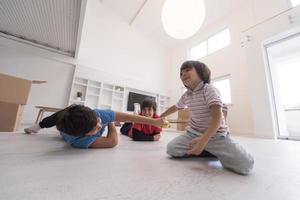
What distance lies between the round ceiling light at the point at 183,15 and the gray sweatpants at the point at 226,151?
2177mm

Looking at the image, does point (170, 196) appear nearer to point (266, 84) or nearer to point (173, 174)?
point (173, 174)

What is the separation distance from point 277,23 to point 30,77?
489 centimetres

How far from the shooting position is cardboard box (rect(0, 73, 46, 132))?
57.6 inches

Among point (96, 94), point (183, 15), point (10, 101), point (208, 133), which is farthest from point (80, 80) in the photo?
point (208, 133)

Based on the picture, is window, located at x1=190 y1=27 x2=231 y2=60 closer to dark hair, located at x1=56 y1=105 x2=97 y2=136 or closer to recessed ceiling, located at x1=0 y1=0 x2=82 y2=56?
recessed ceiling, located at x1=0 y1=0 x2=82 y2=56

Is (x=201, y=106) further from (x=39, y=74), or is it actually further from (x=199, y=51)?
(x=199, y=51)

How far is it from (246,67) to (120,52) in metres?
3.55

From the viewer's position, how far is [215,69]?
3990mm

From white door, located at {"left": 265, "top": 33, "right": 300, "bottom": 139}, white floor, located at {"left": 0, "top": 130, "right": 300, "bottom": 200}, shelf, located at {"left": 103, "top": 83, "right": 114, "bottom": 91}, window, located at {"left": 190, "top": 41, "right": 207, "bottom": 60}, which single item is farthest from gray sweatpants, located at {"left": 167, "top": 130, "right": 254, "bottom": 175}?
window, located at {"left": 190, "top": 41, "right": 207, "bottom": 60}

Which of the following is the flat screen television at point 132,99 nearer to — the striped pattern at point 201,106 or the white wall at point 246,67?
the white wall at point 246,67

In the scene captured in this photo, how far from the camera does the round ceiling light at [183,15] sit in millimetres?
2199

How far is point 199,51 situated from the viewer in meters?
4.73

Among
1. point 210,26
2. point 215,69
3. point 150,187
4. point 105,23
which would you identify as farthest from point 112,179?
point 210,26

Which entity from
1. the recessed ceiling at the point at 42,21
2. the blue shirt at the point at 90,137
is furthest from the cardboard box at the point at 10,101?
the blue shirt at the point at 90,137
